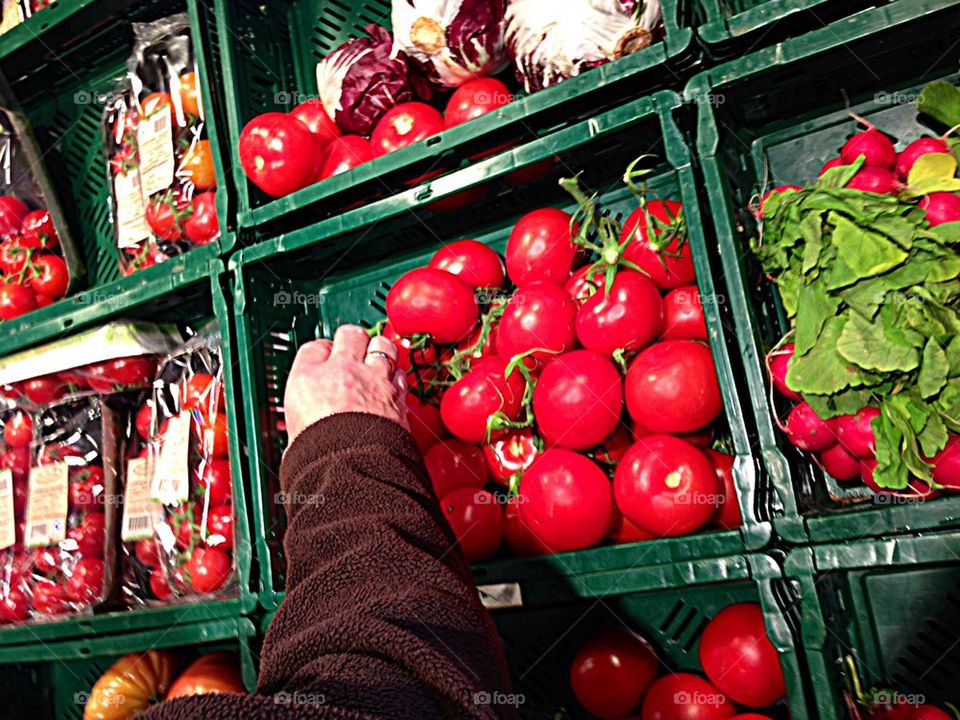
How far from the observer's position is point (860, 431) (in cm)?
93

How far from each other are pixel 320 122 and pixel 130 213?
1.87ft

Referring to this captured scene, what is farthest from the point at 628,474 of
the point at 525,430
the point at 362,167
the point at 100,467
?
A: the point at 100,467

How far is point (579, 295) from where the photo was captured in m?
1.23

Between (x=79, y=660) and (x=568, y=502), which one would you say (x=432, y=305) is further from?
(x=79, y=660)

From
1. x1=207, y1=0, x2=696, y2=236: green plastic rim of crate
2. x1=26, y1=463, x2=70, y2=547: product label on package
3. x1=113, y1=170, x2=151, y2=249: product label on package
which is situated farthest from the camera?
x1=113, y1=170, x2=151, y2=249: product label on package

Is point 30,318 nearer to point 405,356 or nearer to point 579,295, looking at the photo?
point 405,356

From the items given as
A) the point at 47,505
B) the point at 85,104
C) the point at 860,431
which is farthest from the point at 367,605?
the point at 85,104

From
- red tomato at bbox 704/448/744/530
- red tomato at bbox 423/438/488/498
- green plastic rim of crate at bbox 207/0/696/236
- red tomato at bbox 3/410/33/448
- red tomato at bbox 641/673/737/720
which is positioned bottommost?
red tomato at bbox 641/673/737/720

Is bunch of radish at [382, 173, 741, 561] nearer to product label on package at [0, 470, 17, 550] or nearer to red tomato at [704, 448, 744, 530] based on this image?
red tomato at [704, 448, 744, 530]

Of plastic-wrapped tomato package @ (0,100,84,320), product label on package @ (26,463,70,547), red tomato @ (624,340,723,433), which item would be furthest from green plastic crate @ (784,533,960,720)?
plastic-wrapped tomato package @ (0,100,84,320)

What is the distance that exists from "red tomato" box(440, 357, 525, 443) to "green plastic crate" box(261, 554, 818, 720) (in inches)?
10.7

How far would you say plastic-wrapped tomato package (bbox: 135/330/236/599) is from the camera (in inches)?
57.6

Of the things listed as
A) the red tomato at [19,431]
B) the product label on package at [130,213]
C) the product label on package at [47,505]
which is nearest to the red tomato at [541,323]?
the product label on package at [130,213]

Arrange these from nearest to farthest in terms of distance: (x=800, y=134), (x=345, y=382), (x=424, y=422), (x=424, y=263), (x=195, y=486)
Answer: (x=345, y=382)
(x=800, y=134)
(x=424, y=422)
(x=195, y=486)
(x=424, y=263)
